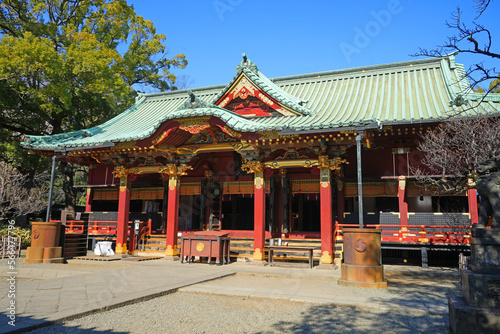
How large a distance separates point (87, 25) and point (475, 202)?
→ 21.5 metres

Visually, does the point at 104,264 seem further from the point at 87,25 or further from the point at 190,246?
the point at 87,25

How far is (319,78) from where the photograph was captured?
722 inches

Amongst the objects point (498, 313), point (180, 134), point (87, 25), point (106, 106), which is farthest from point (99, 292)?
point (87, 25)

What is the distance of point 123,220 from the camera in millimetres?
14617

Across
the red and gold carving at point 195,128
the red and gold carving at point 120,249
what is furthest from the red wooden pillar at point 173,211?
the red and gold carving at point 120,249

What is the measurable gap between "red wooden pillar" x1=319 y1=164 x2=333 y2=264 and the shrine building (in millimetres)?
33

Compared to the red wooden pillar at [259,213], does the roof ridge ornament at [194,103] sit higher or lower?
higher

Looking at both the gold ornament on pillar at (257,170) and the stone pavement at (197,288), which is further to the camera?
the gold ornament on pillar at (257,170)

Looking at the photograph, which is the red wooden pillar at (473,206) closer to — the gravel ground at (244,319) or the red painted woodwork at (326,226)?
the red painted woodwork at (326,226)

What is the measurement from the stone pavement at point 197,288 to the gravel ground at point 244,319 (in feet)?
0.87

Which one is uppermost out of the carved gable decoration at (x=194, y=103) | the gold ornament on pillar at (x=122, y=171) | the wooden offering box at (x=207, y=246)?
the carved gable decoration at (x=194, y=103)

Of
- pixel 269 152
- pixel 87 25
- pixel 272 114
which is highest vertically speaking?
pixel 87 25

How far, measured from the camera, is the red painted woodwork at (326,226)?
11654 mm

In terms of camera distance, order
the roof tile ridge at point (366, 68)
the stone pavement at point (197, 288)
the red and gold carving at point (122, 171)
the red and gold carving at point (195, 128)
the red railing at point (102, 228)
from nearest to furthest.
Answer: the stone pavement at point (197, 288) → the red and gold carving at point (195, 128) → the red and gold carving at point (122, 171) → the red railing at point (102, 228) → the roof tile ridge at point (366, 68)
